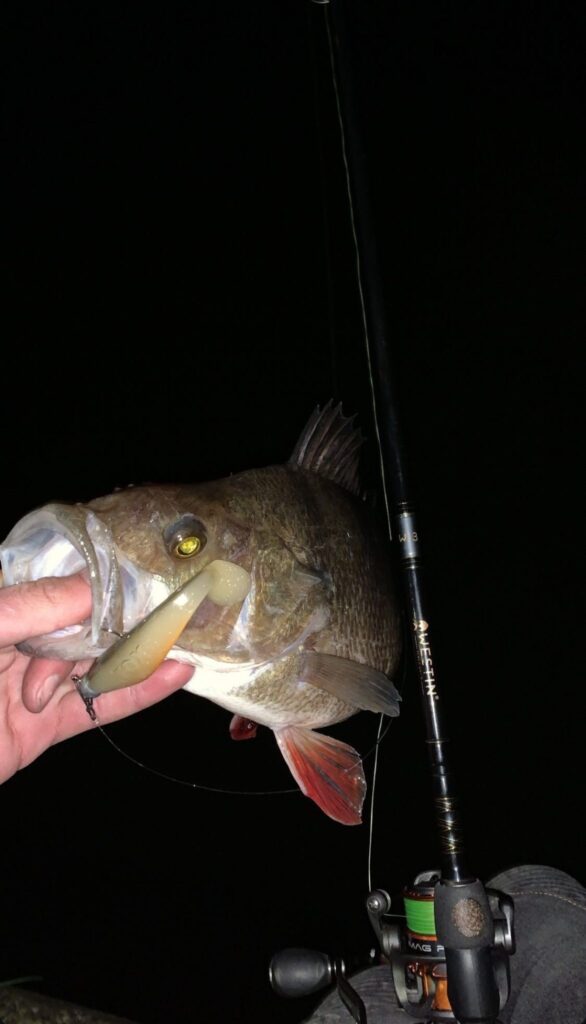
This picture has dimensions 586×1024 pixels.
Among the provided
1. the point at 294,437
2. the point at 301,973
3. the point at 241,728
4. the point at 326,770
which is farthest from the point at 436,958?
the point at 294,437

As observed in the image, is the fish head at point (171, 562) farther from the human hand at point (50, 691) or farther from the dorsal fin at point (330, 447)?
the dorsal fin at point (330, 447)

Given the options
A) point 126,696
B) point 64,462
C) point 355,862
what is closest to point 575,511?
point 355,862

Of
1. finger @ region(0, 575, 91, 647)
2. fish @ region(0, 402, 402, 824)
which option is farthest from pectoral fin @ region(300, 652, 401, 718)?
finger @ region(0, 575, 91, 647)

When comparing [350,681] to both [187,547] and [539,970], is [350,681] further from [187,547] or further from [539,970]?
[539,970]

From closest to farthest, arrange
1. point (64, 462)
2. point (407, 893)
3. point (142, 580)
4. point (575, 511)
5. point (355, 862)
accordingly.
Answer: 1. point (142, 580)
2. point (407, 893)
3. point (355, 862)
4. point (575, 511)
5. point (64, 462)

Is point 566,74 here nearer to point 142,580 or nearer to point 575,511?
point 575,511

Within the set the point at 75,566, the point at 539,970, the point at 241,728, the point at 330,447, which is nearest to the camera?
the point at 75,566
